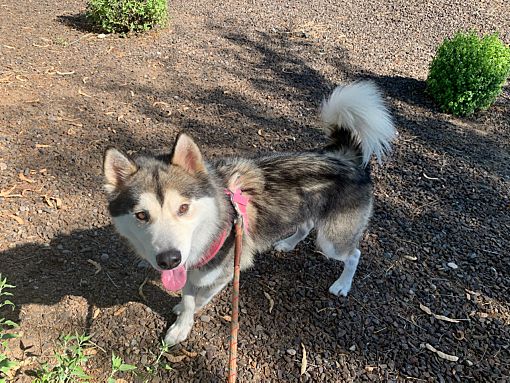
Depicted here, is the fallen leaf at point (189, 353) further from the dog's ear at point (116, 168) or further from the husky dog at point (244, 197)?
the dog's ear at point (116, 168)

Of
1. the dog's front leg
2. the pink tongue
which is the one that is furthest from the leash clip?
the dog's front leg

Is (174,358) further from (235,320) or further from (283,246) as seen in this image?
(283,246)

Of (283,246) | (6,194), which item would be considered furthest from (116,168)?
(6,194)

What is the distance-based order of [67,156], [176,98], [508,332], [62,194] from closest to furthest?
[508,332] < [62,194] < [67,156] < [176,98]

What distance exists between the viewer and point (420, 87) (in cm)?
669

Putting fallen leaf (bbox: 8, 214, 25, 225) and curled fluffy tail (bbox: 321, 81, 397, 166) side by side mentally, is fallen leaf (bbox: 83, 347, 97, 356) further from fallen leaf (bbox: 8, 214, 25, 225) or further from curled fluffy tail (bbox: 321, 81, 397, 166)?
curled fluffy tail (bbox: 321, 81, 397, 166)

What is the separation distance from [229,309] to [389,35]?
7146 millimetres

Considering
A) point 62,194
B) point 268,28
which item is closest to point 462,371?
point 62,194

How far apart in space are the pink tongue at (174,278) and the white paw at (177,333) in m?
0.63

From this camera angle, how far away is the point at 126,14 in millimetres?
7145

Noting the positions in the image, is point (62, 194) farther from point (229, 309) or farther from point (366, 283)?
point (366, 283)

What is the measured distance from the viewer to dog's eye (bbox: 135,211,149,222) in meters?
2.45

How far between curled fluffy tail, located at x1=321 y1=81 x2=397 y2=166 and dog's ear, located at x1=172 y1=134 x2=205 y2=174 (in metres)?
1.21

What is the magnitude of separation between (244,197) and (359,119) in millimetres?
1091
